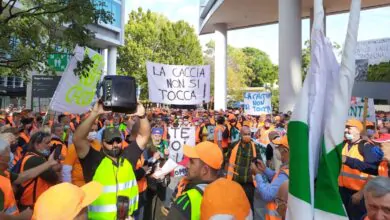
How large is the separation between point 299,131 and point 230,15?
32717 mm

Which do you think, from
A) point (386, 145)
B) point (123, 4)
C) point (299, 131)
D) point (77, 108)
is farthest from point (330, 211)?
point (123, 4)

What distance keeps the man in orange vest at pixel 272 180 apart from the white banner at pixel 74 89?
528 cm

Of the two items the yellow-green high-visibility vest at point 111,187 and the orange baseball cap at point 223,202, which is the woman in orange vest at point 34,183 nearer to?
the yellow-green high-visibility vest at point 111,187

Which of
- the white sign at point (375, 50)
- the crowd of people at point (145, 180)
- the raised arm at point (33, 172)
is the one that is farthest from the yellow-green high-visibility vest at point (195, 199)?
the white sign at point (375, 50)

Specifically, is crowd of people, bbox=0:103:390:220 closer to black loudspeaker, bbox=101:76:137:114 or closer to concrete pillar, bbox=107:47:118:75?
black loudspeaker, bbox=101:76:137:114

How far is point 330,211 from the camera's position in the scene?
2.04 m

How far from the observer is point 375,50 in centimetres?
6444

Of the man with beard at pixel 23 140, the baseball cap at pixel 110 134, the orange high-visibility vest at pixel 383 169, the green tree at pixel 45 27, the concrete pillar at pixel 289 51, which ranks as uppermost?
the concrete pillar at pixel 289 51

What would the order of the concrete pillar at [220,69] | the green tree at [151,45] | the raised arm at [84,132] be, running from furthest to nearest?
1. the green tree at [151,45]
2. the concrete pillar at [220,69]
3. the raised arm at [84,132]

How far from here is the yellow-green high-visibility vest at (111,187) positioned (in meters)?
3.69

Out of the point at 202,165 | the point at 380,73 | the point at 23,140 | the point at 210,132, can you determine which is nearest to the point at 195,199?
the point at 202,165

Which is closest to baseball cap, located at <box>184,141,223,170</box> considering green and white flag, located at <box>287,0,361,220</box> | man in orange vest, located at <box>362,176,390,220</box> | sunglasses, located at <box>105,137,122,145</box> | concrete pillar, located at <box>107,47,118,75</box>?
sunglasses, located at <box>105,137,122,145</box>

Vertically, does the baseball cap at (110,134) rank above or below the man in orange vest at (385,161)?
above

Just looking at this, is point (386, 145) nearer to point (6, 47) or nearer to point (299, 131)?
point (299, 131)
